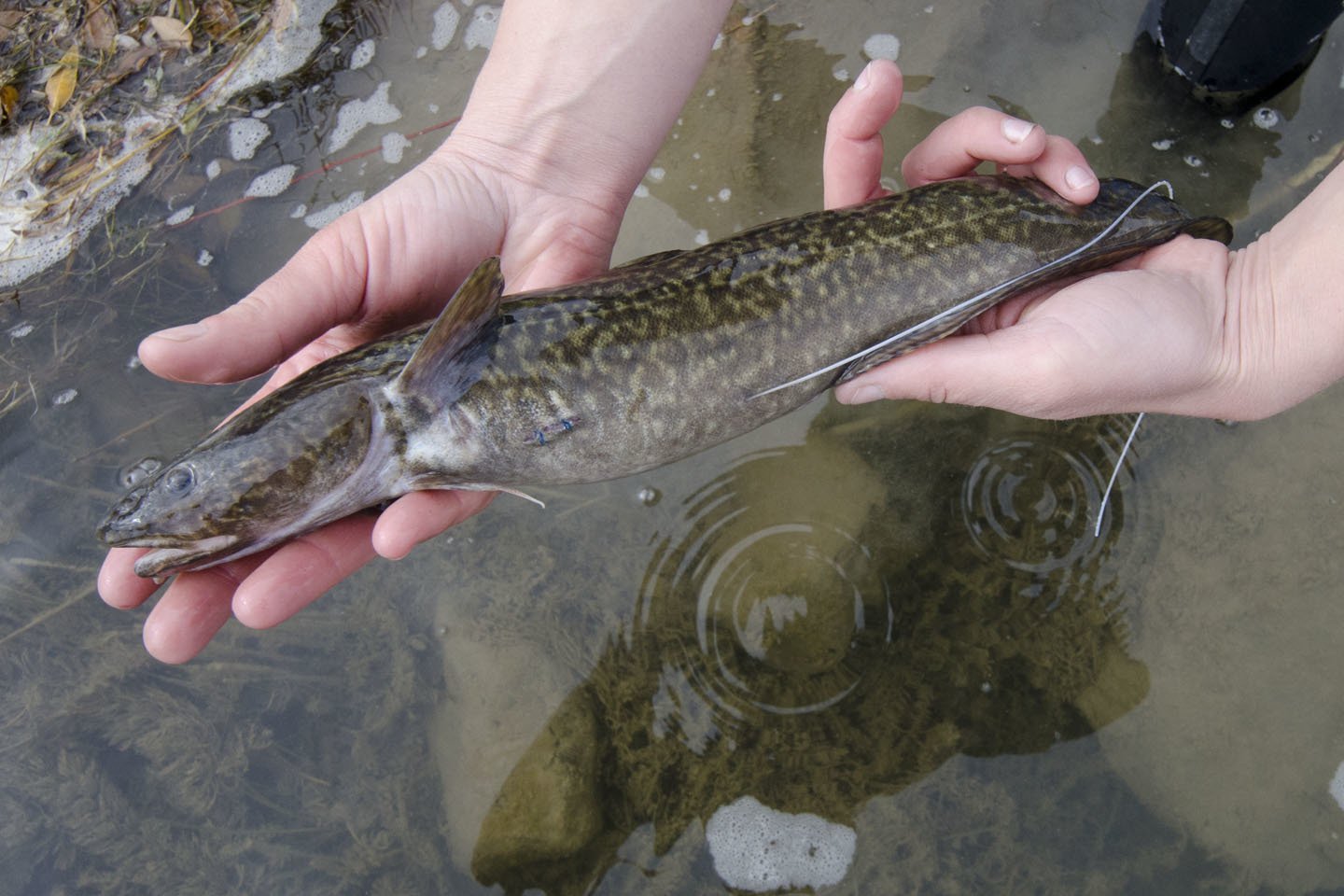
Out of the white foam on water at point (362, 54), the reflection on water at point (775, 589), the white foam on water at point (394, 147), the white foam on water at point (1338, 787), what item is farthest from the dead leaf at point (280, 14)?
the white foam on water at point (1338, 787)

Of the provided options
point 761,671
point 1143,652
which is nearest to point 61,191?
point 761,671

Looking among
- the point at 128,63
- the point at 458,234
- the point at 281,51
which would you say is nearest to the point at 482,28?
the point at 281,51

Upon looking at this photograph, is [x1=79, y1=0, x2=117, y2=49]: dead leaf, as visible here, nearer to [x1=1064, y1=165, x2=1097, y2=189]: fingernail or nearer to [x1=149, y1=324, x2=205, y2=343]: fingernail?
[x1=149, y1=324, x2=205, y2=343]: fingernail

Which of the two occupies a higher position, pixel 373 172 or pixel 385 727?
pixel 373 172

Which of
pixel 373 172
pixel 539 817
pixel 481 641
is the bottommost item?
pixel 539 817

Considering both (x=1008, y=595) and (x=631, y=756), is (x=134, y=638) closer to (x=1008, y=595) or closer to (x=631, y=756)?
(x=631, y=756)

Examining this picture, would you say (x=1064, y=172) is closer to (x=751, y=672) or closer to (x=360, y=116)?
(x=751, y=672)

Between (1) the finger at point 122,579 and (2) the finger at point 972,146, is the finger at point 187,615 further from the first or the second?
(2) the finger at point 972,146
